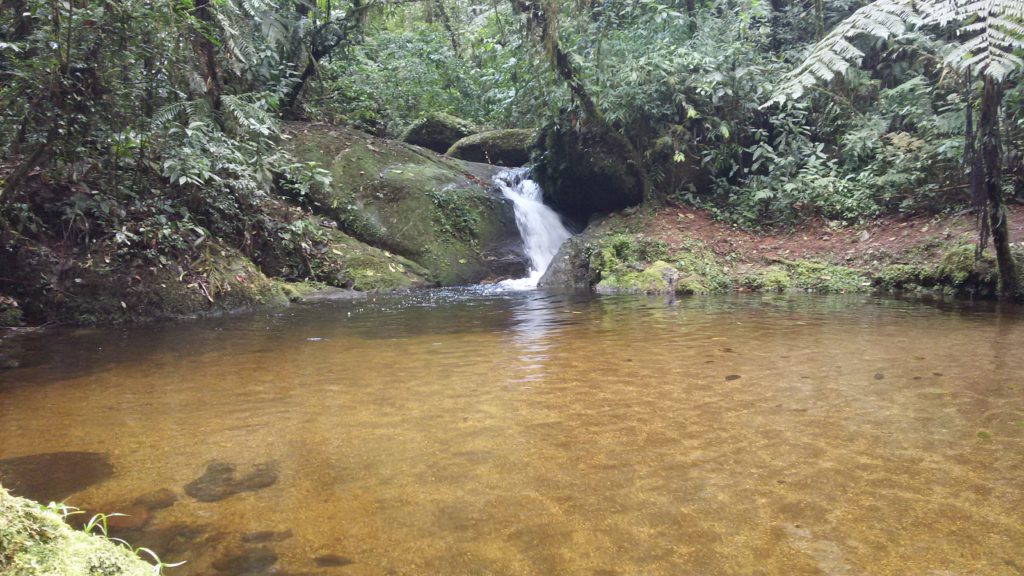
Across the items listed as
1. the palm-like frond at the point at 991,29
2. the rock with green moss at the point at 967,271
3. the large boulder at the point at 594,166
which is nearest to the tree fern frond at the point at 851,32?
the palm-like frond at the point at 991,29

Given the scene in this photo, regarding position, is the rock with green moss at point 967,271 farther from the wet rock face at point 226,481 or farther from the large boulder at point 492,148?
the large boulder at point 492,148

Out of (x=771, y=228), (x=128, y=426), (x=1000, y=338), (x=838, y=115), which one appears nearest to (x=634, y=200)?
(x=771, y=228)

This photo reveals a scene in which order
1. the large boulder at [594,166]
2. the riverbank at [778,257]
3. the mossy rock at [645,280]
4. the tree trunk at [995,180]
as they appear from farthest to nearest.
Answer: the large boulder at [594,166], the mossy rock at [645,280], the riverbank at [778,257], the tree trunk at [995,180]

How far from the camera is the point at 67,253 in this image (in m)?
5.84

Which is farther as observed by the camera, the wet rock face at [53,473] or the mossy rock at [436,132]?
the mossy rock at [436,132]

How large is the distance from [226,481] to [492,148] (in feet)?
45.4

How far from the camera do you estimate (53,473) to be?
211 cm

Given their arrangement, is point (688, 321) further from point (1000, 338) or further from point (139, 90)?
point (139, 90)

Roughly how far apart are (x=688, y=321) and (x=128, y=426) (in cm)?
429

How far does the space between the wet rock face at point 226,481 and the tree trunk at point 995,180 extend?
5606 mm

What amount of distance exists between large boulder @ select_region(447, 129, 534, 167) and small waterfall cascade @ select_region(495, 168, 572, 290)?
1.98m

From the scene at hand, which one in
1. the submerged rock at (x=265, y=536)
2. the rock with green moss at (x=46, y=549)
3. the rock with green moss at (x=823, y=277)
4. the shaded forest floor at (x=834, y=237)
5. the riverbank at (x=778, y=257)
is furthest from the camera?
the shaded forest floor at (x=834, y=237)

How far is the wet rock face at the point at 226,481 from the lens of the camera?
1.94m

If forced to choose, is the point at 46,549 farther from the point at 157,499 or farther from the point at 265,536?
the point at 157,499
